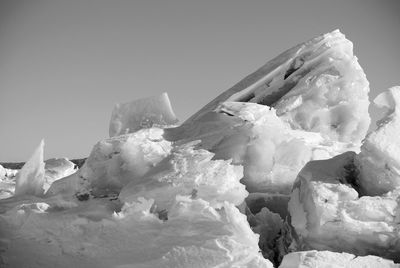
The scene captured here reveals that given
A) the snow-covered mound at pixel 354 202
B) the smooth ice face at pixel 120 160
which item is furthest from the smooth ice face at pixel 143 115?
the snow-covered mound at pixel 354 202

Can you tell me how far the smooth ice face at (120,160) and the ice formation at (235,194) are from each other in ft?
0.05

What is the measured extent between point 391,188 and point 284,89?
3.71 meters

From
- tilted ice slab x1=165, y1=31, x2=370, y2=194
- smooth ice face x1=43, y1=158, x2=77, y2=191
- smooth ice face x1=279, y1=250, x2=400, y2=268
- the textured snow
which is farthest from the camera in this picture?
smooth ice face x1=43, y1=158, x2=77, y2=191

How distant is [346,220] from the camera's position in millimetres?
4746

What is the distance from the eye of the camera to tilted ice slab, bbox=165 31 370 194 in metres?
6.47

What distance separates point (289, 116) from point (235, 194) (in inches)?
113

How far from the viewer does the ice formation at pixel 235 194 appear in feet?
15.6

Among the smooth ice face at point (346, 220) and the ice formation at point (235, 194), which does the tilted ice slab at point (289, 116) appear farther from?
the smooth ice face at point (346, 220)

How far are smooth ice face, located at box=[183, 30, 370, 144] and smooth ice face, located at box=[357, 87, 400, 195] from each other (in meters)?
2.22

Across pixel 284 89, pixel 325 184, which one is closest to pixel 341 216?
pixel 325 184

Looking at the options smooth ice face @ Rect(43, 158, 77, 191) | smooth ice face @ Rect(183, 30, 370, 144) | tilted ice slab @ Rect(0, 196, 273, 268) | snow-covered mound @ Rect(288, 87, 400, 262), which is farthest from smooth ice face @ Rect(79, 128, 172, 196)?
smooth ice face @ Rect(43, 158, 77, 191)

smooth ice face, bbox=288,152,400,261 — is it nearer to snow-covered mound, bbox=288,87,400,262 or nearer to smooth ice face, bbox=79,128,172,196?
snow-covered mound, bbox=288,87,400,262

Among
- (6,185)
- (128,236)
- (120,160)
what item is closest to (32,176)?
(120,160)

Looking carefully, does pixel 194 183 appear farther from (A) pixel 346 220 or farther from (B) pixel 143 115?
(B) pixel 143 115
